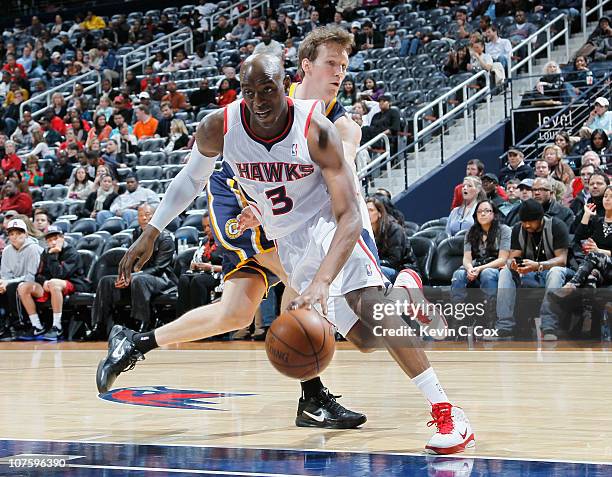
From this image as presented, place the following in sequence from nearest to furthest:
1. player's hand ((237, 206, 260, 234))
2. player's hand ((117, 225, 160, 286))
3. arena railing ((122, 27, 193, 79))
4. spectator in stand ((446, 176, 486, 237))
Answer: player's hand ((117, 225, 160, 286))
player's hand ((237, 206, 260, 234))
spectator in stand ((446, 176, 486, 237))
arena railing ((122, 27, 193, 79))

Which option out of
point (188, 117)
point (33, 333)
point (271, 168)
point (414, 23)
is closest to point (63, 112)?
point (188, 117)

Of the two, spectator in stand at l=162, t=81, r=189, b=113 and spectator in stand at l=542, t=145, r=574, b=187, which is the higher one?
spectator in stand at l=542, t=145, r=574, b=187

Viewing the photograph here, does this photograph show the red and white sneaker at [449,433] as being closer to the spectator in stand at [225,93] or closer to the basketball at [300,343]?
the basketball at [300,343]

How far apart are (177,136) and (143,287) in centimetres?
533

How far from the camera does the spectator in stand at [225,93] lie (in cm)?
1546

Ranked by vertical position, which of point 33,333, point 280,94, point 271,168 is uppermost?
point 280,94

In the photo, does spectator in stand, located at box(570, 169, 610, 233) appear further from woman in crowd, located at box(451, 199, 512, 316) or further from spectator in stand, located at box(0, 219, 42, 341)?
spectator in stand, located at box(0, 219, 42, 341)

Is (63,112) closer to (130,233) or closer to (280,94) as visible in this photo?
(130,233)

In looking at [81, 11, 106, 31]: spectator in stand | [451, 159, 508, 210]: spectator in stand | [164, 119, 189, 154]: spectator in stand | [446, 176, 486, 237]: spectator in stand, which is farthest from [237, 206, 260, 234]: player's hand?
[81, 11, 106, 31]: spectator in stand

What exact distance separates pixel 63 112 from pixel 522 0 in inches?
322

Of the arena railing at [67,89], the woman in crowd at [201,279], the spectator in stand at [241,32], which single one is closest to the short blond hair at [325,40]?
the woman in crowd at [201,279]

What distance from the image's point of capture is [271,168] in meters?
3.93

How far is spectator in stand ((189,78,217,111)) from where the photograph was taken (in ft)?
53.3

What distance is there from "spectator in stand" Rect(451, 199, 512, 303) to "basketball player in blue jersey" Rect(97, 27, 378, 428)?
397cm
